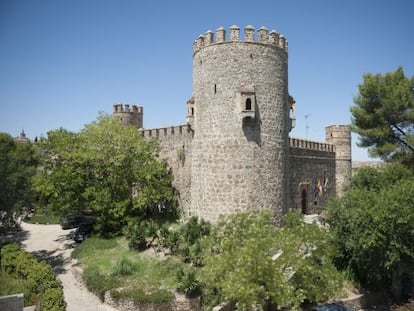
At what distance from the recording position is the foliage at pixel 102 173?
70.3 feet

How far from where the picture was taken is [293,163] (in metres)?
25.0

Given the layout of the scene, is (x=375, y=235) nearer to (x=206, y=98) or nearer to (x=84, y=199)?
(x=206, y=98)

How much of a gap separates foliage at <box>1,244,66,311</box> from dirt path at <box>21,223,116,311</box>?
144 centimetres

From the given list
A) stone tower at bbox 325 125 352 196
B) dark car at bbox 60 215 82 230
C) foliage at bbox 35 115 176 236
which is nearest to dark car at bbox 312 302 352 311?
foliage at bbox 35 115 176 236

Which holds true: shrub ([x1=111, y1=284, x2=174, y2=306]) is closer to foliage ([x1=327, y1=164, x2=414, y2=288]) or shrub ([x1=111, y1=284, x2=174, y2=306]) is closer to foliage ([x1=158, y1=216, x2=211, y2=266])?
foliage ([x1=158, y1=216, x2=211, y2=266])

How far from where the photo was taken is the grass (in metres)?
14.2

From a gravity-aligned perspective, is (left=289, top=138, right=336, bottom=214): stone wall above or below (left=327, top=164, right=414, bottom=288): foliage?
above

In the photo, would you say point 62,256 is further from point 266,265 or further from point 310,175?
point 310,175

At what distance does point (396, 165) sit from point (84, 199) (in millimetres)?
19909

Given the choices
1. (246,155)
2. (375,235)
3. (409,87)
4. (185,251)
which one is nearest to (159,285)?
(185,251)

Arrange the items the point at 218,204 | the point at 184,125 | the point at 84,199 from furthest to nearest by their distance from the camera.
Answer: the point at 184,125
the point at 84,199
the point at 218,204

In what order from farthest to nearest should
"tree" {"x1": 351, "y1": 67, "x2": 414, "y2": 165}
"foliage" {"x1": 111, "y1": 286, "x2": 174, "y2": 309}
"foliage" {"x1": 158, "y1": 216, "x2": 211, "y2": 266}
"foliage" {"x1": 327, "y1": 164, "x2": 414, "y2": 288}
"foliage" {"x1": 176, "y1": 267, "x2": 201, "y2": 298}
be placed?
1. "tree" {"x1": 351, "y1": 67, "x2": 414, "y2": 165}
2. "foliage" {"x1": 158, "y1": 216, "x2": 211, "y2": 266}
3. "foliage" {"x1": 327, "y1": 164, "x2": 414, "y2": 288}
4. "foliage" {"x1": 176, "y1": 267, "x2": 201, "y2": 298}
5. "foliage" {"x1": 111, "y1": 286, "x2": 174, "y2": 309}

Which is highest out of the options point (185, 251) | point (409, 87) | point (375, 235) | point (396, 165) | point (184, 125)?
point (409, 87)

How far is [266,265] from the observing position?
10.8 m
